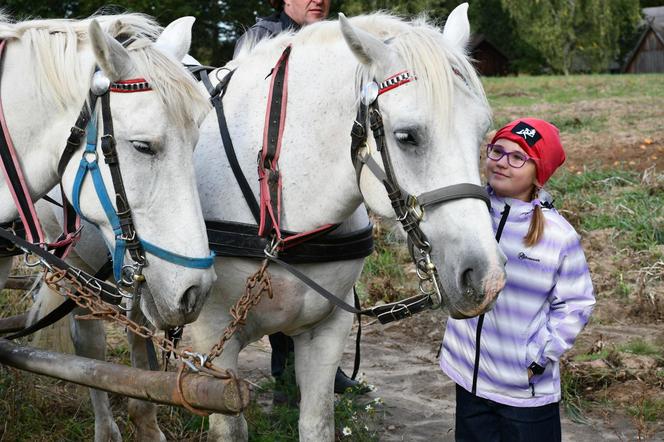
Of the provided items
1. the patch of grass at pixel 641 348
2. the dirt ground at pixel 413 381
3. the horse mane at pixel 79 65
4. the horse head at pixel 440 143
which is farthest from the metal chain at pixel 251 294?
the patch of grass at pixel 641 348

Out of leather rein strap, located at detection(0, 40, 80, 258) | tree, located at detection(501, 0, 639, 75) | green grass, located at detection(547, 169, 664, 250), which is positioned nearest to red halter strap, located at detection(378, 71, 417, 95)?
leather rein strap, located at detection(0, 40, 80, 258)

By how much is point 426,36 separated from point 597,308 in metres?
3.70

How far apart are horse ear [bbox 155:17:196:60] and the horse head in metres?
0.72

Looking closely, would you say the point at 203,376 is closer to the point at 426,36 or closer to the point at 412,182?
the point at 412,182

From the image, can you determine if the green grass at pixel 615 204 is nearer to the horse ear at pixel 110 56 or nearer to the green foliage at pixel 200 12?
the horse ear at pixel 110 56

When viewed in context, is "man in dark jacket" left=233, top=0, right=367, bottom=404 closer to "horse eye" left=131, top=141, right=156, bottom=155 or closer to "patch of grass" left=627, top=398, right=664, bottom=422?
"horse eye" left=131, top=141, right=156, bottom=155

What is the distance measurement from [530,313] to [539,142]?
0.60 metres

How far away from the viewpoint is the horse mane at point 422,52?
7.68 feet

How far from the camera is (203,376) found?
2.18m

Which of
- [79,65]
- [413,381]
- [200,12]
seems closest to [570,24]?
[200,12]

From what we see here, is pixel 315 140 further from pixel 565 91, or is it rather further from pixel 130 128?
pixel 565 91

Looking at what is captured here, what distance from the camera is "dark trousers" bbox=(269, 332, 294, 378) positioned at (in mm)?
4273

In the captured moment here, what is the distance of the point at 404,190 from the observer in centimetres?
240

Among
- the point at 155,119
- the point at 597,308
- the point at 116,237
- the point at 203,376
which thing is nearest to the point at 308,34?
the point at 155,119
